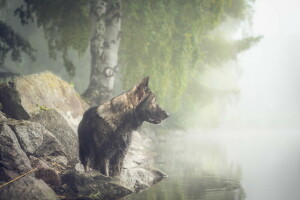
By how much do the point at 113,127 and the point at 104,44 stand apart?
7.36 meters

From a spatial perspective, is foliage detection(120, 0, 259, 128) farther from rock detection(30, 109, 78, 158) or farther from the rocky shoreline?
rock detection(30, 109, 78, 158)

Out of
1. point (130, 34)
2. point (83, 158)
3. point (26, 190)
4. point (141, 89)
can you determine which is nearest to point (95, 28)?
point (130, 34)

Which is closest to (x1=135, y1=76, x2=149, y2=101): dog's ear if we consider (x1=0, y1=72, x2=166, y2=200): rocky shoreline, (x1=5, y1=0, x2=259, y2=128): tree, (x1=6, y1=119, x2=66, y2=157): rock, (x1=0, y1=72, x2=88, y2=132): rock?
(x1=0, y1=72, x2=166, y2=200): rocky shoreline

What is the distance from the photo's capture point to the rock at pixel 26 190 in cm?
502

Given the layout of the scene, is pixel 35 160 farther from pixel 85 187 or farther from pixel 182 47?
pixel 182 47

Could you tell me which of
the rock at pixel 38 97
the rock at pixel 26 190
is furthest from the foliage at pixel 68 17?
the rock at pixel 26 190

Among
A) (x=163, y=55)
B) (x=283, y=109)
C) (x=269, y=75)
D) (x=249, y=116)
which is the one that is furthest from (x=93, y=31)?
(x=269, y=75)

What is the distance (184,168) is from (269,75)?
124 m

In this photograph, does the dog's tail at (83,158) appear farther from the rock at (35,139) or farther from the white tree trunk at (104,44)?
the white tree trunk at (104,44)

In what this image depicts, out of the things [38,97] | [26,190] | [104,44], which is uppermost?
[104,44]

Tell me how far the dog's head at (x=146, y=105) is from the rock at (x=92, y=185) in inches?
56.8

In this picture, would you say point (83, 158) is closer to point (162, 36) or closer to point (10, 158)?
point (10, 158)

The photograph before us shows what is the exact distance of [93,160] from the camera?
23.0 feet

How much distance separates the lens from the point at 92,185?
6.40 metres
